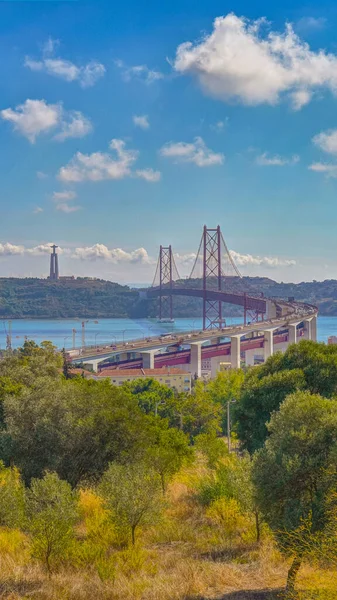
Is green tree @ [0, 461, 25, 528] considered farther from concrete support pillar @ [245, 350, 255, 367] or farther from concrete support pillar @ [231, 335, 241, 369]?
Answer: concrete support pillar @ [245, 350, 255, 367]

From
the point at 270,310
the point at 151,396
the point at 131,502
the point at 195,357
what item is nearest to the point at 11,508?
the point at 131,502

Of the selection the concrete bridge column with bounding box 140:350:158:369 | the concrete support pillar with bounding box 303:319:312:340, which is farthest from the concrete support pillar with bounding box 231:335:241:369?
the concrete support pillar with bounding box 303:319:312:340

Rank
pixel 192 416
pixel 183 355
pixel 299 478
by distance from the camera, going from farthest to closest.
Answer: pixel 183 355 → pixel 192 416 → pixel 299 478

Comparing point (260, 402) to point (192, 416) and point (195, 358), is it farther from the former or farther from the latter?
point (195, 358)

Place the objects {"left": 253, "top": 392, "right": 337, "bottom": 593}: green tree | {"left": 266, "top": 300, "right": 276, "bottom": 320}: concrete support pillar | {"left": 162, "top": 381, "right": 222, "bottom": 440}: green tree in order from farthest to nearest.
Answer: {"left": 266, "top": 300, "right": 276, "bottom": 320}: concrete support pillar, {"left": 162, "top": 381, "right": 222, "bottom": 440}: green tree, {"left": 253, "top": 392, "right": 337, "bottom": 593}: green tree

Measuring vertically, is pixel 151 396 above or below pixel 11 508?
below

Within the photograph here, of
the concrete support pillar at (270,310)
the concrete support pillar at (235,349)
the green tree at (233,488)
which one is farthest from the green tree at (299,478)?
the concrete support pillar at (270,310)

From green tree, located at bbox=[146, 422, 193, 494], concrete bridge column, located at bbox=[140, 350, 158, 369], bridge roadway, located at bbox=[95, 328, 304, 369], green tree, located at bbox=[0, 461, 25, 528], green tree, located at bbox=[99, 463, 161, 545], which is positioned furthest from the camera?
bridge roadway, located at bbox=[95, 328, 304, 369]
